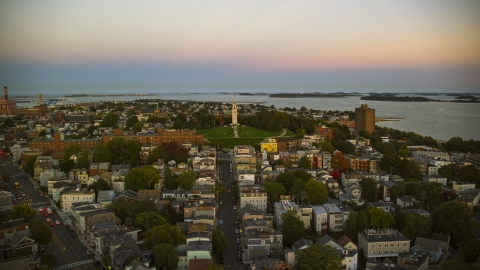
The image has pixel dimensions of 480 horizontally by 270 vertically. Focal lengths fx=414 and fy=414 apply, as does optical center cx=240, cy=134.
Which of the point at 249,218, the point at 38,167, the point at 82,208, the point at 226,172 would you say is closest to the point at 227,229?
the point at 249,218

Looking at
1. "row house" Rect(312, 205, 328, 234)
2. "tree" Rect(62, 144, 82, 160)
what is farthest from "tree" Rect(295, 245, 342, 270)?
"tree" Rect(62, 144, 82, 160)

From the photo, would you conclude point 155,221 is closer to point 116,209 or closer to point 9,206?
point 116,209

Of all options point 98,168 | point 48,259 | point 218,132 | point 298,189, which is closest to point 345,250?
point 298,189

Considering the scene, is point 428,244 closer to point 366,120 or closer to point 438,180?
point 438,180

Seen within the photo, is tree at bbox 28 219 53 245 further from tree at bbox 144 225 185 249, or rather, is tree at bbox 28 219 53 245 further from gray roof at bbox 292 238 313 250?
gray roof at bbox 292 238 313 250

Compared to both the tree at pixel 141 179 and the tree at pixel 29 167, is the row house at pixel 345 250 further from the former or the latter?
the tree at pixel 29 167
